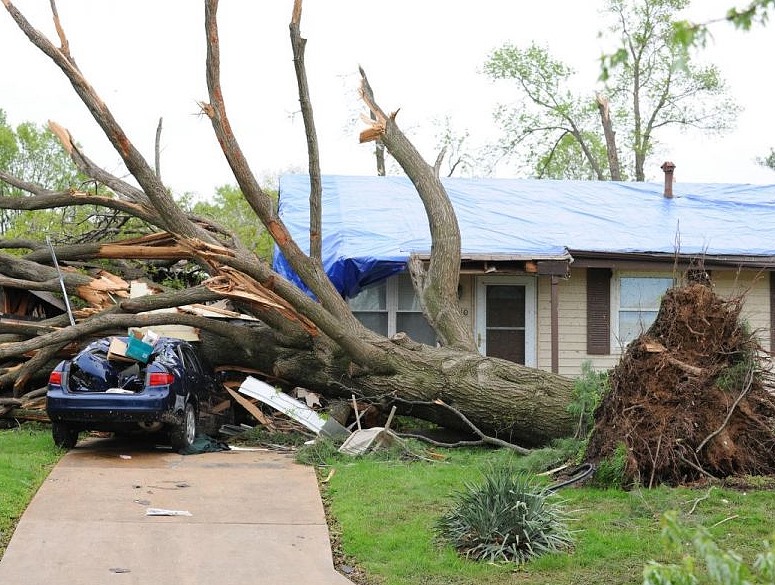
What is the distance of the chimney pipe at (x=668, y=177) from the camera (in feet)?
62.1

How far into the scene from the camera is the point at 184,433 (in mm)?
11109

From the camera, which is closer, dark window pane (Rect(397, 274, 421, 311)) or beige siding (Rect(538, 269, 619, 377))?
dark window pane (Rect(397, 274, 421, 311))

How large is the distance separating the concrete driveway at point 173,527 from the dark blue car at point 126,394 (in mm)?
442

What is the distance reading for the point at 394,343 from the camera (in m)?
12.0

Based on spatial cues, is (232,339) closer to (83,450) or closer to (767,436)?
(83,450)

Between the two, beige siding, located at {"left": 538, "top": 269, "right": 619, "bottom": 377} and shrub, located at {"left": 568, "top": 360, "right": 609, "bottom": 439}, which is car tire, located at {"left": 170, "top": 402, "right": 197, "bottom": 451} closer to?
shrub, located at {"left": 568, "top": 360, "right": 609, "bottom": 439}

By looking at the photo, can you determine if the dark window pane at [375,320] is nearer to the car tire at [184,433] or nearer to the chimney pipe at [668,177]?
the car tire at [184,433]

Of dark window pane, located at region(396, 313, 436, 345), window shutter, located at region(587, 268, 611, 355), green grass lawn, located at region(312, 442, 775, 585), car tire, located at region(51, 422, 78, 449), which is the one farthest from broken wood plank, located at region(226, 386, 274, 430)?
window shutter, located at region(587, 268, 611, 355)

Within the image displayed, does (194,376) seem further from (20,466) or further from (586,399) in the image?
(586,399)

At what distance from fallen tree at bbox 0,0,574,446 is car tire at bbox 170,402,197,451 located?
153cm

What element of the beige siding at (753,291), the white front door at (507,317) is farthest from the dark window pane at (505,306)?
the beige siding at (753,291)

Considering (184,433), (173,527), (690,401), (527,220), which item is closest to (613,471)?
(690,401)

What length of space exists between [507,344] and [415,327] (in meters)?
1.56

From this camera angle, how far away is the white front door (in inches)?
624
